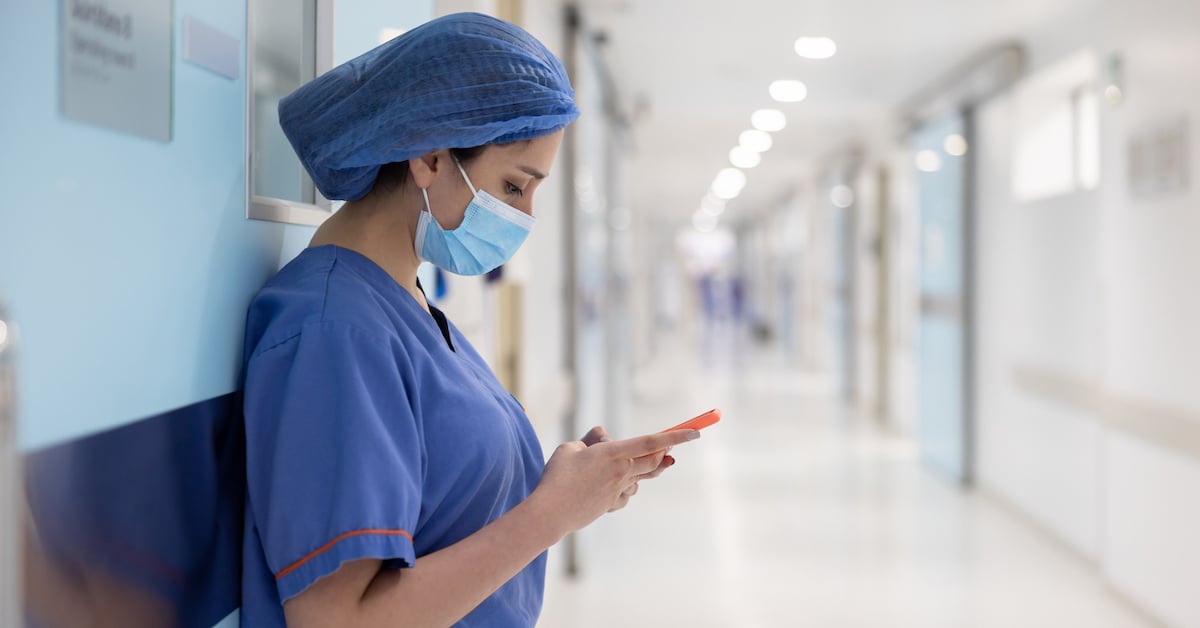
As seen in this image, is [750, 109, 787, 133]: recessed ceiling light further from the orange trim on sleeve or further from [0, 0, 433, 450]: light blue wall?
the orange trim on sleeve

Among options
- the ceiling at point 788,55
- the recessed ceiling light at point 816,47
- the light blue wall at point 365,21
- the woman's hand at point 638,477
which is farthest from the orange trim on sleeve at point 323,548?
the recessed ceiling light at point 816,47

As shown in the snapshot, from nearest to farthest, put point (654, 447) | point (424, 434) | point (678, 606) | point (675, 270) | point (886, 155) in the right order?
1. point (424, 434)
2. point (654, 447)
3. point (678, 606)
4. point (886, 155)
5. point (675, 270)

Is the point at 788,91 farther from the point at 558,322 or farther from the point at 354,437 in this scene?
the point at 354,437

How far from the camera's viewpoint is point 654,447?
1.25m

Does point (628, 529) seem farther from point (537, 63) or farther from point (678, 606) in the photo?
point (537, 63)

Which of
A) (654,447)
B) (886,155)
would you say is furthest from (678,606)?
(886,155)

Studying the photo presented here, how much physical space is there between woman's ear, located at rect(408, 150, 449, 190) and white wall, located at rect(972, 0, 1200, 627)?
355cm

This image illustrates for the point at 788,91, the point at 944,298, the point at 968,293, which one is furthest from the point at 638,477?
the point at 788,91

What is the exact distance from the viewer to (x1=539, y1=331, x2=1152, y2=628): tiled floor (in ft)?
13.9

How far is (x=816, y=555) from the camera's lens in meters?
5.12

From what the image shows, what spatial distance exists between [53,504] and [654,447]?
690 mm

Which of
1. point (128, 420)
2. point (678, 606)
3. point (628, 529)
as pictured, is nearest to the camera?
point (128, 420)

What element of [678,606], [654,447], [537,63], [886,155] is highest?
[886,155]

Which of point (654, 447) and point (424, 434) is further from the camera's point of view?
point (654, 447)
